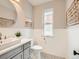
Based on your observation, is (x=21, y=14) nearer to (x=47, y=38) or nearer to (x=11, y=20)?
(x=11, y=20)

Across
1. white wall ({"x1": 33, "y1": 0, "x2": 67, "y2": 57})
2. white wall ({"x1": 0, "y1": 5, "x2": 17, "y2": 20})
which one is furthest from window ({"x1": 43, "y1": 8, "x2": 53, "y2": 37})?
white wall ({"x1": 0, "y1": 5, "x2": 17, "y2": 20})

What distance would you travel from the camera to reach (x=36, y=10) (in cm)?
426

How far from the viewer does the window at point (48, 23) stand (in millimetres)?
3992

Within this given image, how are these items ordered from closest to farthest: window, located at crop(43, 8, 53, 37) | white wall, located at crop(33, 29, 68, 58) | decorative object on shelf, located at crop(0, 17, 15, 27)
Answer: decorative object on shelf, located at crop(0, 17, 15, 27) → white wall, located at crop(33, 29, 68, 58) → window, located at crop(43, 8, 53, 37)

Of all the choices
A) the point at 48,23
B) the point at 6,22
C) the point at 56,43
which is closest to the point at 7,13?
the point at 6,22

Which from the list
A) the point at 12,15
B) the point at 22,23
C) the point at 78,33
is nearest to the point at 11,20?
the point at 12,15

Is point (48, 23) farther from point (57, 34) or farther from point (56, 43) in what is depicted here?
point (56, 43)

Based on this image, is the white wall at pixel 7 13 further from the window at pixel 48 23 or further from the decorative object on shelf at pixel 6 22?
the window at pixel 48 23

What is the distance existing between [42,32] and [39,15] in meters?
0.71

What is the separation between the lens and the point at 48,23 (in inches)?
160

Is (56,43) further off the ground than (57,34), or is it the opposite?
(57,34)

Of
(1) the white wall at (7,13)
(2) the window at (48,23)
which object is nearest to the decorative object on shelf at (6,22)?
(1) the white wall at (7,13)

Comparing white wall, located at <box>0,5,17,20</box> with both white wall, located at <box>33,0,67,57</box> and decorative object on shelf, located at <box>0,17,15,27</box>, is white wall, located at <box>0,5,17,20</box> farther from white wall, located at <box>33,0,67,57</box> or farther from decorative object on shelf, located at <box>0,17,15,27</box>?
white wall, located at <box>33,0,67,57</box>

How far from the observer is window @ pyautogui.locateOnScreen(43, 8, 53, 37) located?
3.99 m
